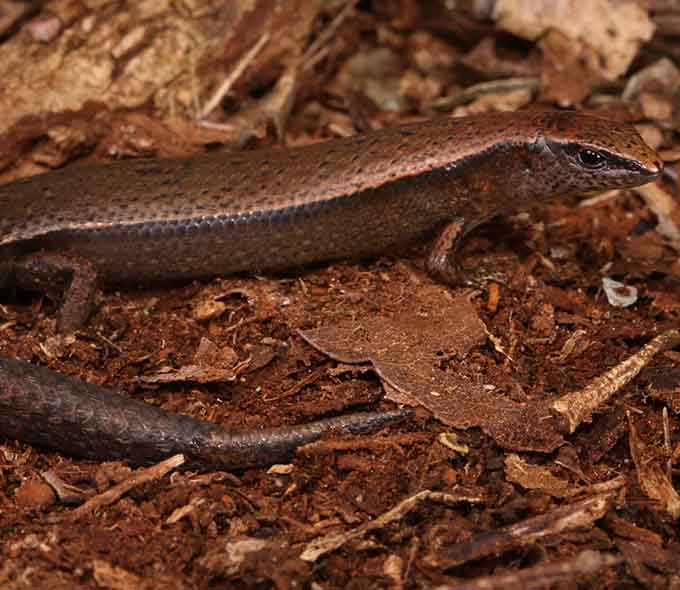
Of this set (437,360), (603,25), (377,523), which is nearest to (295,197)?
(437,360)

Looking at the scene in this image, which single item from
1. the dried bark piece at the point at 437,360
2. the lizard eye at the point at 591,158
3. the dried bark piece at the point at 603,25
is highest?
the dried bark piece at the point at 603,25

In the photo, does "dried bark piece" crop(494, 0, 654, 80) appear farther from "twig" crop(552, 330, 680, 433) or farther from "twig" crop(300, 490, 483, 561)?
"twig" crop(300, 490, 483, 561)

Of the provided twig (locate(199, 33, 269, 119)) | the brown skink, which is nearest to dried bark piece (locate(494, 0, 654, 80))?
the brown skink

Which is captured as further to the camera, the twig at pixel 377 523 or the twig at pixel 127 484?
the twig at pixel 127 484

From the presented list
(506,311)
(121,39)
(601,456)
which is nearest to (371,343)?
(506,311)

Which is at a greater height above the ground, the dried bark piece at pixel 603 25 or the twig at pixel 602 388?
the dried bark piece at pixel 603 25

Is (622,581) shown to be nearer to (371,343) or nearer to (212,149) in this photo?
(371,343)

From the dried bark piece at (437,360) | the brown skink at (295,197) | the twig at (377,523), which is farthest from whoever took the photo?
the brown skink at (295,197)

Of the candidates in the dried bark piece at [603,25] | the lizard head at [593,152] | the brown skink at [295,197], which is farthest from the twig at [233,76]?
the lizard head at [593,152]

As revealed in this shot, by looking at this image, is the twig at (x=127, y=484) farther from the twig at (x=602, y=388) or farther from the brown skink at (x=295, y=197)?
the twig at (x=602, y=388)
